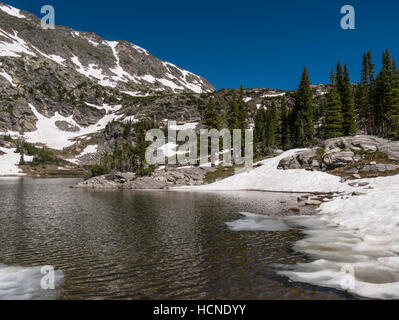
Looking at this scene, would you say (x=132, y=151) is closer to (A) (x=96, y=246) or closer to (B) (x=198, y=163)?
(B) (x=198, y=163)

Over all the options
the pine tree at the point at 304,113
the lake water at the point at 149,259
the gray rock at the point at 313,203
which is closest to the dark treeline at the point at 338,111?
the pine tree at the point at 304,113

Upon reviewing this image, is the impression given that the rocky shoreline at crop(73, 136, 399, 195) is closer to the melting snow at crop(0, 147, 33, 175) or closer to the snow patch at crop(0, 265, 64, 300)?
the snow patch at crop(0, 265, 64, 300)

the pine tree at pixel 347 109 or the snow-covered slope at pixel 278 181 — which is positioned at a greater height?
the pine tree at pixel 347 109

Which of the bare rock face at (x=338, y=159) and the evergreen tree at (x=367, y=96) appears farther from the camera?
the evergreen tree at (x=367, y=96)

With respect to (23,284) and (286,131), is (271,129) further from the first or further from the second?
(23,284)

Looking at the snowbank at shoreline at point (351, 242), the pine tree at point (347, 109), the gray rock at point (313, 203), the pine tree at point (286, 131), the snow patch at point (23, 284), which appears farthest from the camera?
the pine tree at point (286, 131)

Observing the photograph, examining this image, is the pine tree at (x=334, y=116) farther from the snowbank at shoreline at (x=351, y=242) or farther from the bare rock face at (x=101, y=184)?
the bare rock face at (x=101, y=184)

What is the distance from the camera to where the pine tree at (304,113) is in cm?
7631

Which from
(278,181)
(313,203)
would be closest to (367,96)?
(278,181)

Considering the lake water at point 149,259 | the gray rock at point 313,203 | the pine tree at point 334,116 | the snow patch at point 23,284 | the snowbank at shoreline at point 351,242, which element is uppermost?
the pine tree at point 334,116

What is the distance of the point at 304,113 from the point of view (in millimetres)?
76750

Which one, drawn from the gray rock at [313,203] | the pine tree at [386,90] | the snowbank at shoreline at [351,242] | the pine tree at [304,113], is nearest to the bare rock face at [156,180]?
the pine tree at [304,113]

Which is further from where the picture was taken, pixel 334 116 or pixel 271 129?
pixel 271 129

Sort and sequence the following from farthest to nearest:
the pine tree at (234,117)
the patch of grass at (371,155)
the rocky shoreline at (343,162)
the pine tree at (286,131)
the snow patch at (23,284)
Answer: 1. the pine tree at (286,131)
2. the pine tree at (234,117)
3. the patch of grass at (371,155)
4. the rocky shoreline at (343,162)
5. the snow patch at (23,284)
